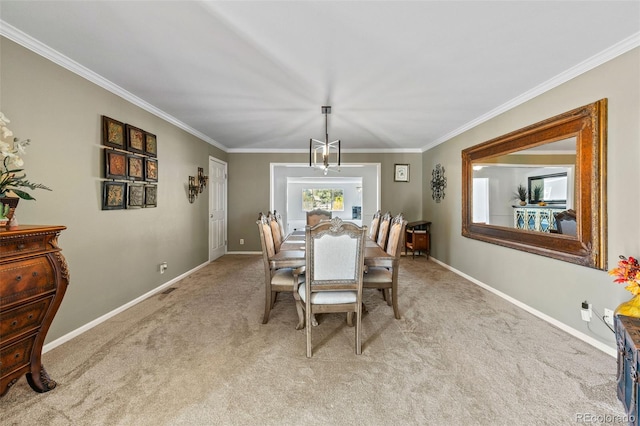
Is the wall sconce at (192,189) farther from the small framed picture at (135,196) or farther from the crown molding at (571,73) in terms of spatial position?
the crown molding at (571,73)

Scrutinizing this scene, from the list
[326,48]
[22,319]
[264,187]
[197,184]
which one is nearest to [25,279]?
[22,319]

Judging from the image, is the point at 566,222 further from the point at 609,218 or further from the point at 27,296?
the point at 27,296

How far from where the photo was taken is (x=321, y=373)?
179 centimetres

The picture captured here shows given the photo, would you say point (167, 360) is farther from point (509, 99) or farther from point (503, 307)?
point (509, 99)

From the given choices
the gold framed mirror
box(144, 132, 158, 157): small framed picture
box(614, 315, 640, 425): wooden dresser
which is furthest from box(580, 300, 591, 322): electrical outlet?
box(144, 132, 158, 157): small framed picture

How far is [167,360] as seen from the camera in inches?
76.1

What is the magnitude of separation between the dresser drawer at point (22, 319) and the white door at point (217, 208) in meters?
3.52

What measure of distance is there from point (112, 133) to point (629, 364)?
427 centimetres

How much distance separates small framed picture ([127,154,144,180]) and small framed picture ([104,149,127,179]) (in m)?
0.06

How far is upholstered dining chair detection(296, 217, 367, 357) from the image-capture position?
1934 millimetres

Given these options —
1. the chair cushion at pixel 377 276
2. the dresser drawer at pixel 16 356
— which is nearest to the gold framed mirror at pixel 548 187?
the chair cushion at pixel 377 276

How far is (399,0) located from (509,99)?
2.21 m

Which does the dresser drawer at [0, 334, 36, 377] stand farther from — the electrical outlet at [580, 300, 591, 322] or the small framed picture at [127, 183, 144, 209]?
the electrical outlet at [580, 300, 591, 322]

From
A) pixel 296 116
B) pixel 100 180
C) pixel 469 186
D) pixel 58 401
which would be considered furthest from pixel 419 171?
pixel 58 401
